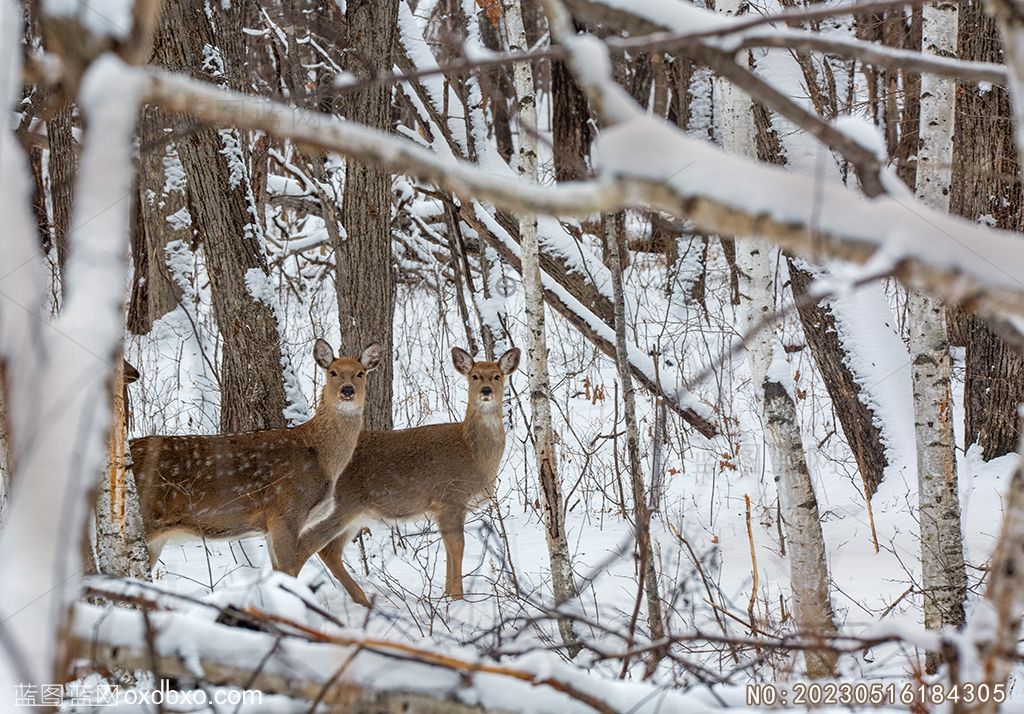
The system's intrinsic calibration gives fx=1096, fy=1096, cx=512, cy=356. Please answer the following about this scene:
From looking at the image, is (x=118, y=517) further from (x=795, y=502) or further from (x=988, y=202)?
(x=988, y=202)

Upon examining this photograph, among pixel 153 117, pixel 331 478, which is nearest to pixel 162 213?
pixel 153 117

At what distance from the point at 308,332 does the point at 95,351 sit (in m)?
12.0

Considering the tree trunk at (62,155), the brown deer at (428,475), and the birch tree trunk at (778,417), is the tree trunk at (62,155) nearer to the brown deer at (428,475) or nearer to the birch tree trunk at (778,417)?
the brown deer at (428,475)

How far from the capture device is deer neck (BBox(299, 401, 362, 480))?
746 centimetres

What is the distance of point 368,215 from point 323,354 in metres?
1.08

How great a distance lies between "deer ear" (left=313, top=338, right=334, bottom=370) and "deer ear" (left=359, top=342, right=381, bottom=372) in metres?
0.28

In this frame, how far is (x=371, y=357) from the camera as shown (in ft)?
25.7

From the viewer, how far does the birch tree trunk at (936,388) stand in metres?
4.73

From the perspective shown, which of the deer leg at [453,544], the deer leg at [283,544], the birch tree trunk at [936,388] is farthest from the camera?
the deer leg at [283,544]

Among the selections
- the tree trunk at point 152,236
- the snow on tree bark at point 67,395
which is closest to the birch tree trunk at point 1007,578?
the snow on tree bark at point 67,395

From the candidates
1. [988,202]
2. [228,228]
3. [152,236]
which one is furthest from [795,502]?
[152,236]

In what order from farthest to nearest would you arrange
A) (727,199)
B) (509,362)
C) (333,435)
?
(509,362), (333,435), (727,199)

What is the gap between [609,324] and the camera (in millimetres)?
8992

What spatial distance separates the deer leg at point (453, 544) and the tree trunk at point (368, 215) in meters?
1.36
